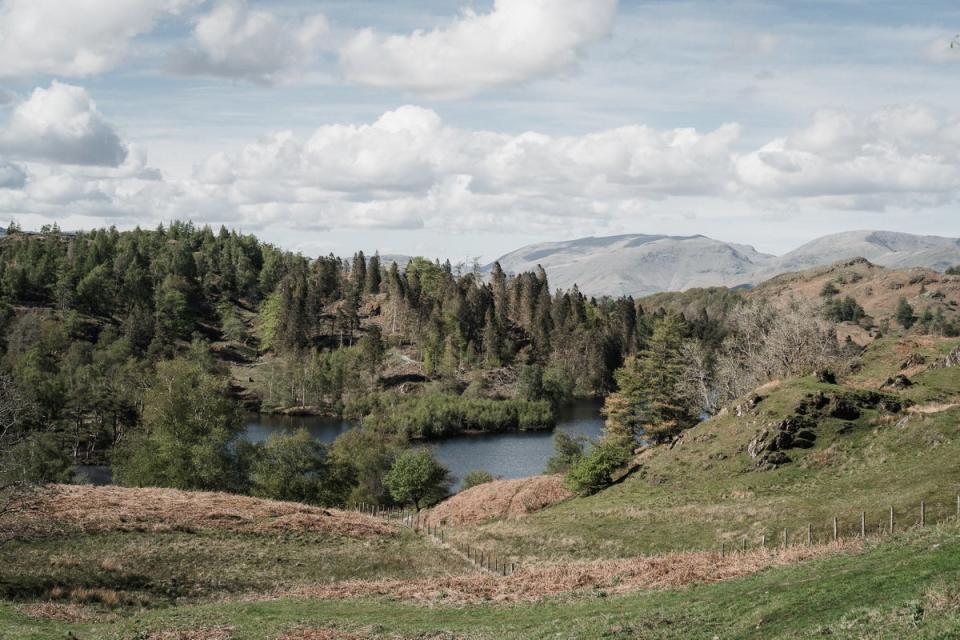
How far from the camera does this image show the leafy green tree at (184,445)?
80812 millimetres

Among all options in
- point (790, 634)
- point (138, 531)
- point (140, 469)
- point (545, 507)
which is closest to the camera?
point (790, 634)

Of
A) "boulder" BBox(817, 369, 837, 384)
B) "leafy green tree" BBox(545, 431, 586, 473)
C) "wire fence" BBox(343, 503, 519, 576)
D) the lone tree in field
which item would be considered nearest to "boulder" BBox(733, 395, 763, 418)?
"boulder" BBox(817, 369, 837, 384)

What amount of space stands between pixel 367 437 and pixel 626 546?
5857 centimetres

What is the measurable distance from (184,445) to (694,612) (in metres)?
→ 72.7

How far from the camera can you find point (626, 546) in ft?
154

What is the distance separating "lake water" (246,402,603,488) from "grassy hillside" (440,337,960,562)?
160ft

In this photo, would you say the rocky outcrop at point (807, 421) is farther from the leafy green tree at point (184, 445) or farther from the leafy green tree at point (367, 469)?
the leafy green tree at point (184, 445)

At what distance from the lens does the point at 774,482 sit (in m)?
53.2

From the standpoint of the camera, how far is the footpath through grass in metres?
18.2

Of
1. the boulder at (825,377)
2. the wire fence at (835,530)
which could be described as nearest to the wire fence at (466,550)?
the wire fence at (835,530)

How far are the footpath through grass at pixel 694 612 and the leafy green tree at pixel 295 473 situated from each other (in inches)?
1999

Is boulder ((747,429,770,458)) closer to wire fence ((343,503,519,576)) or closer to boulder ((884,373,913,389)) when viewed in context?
boulder ((884,373,913,389))

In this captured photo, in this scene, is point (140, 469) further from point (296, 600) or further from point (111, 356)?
point (111, 356)

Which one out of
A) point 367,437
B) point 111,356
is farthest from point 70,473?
point 111,356
